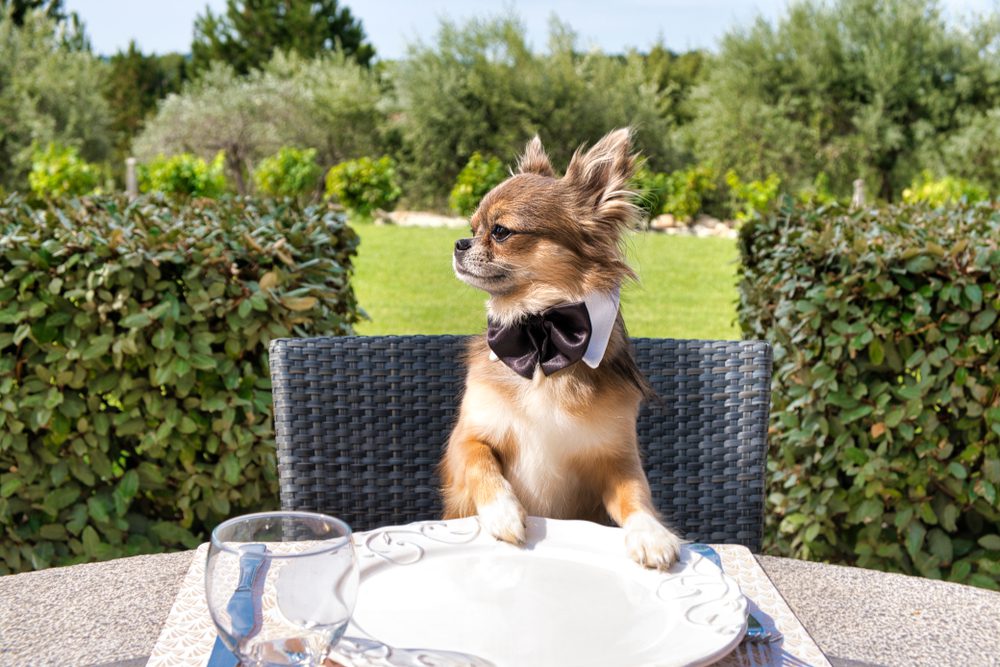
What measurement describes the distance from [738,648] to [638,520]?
370 mm

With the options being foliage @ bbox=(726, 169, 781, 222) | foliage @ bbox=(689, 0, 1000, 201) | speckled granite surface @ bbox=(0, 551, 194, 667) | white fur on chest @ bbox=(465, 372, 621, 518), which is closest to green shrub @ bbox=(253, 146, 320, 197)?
foliage @ bbox=(726, 169, 781, 222)

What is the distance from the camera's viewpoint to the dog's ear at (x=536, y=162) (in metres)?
2.18

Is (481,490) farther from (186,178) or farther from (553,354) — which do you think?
(186,178)

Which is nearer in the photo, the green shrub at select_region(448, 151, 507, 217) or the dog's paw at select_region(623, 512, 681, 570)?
the dog's paw at select_region(623, 512, 681, 570)

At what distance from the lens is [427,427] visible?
2.31 metres

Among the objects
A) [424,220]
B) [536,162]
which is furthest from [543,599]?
[424,220]

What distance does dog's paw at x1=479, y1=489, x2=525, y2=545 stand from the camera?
138cm

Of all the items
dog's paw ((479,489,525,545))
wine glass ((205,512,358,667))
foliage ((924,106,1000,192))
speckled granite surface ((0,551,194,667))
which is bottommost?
speckled granite surface ((0,551,194,667))

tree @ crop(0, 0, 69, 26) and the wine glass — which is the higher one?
tree @ crop(0, 0, 69, 26)

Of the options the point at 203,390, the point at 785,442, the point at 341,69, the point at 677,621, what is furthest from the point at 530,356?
the point at 341,69

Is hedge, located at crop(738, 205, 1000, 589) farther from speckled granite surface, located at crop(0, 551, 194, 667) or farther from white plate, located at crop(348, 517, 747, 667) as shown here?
speckled granite surface, located at crop(0, 551, 194, 667)

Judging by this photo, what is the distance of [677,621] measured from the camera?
1.15m

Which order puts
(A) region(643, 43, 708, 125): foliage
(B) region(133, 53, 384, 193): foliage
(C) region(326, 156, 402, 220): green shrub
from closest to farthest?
(C) region(326, 156, 402, 220): green shrub < (B) region(133, 53, 384, 193): foliage < (A) region(643, 43, 708, 125): foliage

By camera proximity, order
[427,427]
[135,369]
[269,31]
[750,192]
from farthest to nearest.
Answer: [269,31]
[750,192]
[135,369]
[427,427]
